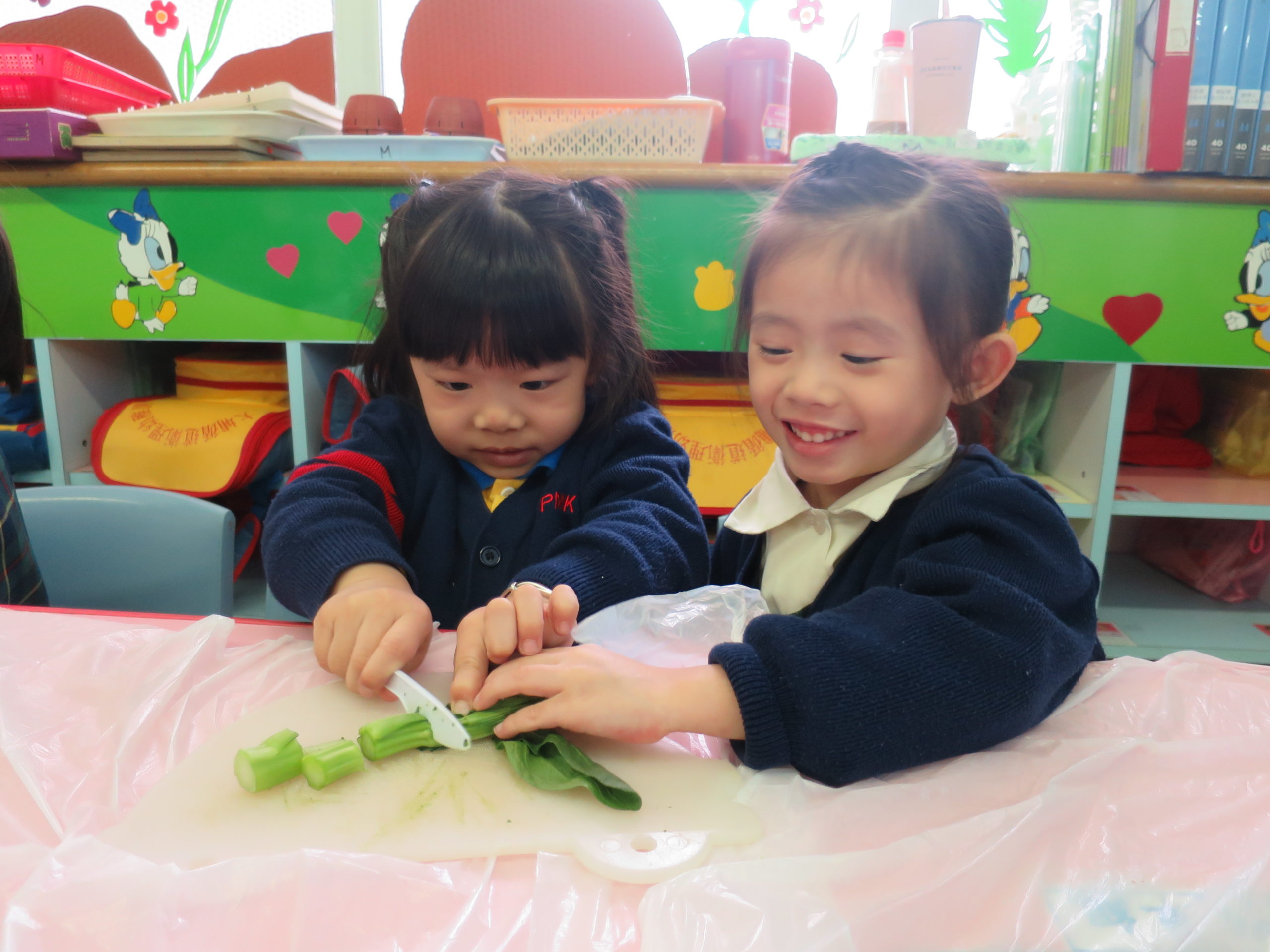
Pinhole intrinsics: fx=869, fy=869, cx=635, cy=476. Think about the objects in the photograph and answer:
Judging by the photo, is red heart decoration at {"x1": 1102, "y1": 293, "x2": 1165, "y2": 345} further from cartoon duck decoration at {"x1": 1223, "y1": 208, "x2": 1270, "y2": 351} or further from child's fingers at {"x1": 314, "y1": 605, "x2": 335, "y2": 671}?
child's fingers at {"x1": 314, "y1": 605, "x2": 335, "y2": 671}

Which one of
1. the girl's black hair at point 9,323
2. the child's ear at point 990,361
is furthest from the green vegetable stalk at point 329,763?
the girl's black hair at point 9,323

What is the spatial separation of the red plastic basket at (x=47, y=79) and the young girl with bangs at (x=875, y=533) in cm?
154

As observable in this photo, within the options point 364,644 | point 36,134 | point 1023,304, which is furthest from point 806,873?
point 36,134

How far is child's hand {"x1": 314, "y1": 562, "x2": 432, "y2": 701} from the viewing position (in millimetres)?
530

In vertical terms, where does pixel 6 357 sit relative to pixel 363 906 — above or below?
above

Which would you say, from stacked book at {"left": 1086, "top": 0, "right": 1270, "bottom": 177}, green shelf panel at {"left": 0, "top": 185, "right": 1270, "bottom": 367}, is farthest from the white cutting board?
stacked book at {"left": 1086, "top": 0, "right": 1270, "bottom": 177}

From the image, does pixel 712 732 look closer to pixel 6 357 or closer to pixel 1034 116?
pixel 6 357

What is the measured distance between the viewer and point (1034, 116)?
1.73 m

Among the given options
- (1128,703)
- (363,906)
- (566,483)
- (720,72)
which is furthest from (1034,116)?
(363,906)

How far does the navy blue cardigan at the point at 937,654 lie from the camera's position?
45 cm

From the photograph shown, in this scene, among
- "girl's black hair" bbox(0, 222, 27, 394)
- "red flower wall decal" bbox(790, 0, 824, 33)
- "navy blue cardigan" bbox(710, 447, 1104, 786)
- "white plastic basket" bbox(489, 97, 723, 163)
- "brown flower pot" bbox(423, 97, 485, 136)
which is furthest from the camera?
"red flower wall decal" bbox(790, 0, 824, 33)

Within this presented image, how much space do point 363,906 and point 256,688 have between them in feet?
0.83

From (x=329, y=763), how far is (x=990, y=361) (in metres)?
0.50

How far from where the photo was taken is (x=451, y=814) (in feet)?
1.36
